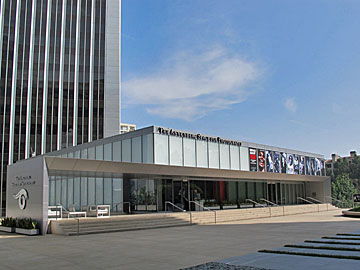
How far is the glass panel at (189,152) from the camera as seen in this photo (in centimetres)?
3069

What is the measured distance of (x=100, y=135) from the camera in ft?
184

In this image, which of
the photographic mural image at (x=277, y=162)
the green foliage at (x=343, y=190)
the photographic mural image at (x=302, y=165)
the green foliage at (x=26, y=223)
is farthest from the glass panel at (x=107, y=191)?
the green foliage at (x=343, y=190)

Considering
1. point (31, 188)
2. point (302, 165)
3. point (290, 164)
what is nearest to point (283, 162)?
point (290, 164)

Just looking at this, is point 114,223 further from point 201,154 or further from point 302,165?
point 302,165

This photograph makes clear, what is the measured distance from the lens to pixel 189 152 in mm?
31000

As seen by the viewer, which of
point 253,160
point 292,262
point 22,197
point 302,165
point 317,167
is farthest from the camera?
point 317,167

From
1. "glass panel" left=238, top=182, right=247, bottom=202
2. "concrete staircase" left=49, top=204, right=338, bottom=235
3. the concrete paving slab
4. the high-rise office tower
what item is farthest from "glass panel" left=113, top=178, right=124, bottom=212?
the high-rise office tower

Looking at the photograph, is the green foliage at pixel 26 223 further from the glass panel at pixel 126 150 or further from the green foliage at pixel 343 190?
the green foliage at pixel 343 190

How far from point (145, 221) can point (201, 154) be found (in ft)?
35.1

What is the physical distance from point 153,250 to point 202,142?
770 inches

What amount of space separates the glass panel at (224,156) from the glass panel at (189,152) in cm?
354

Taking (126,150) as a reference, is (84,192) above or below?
below

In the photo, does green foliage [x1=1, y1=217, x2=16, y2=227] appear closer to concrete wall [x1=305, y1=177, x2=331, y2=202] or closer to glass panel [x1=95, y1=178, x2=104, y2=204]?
glass panel [x1=95, y1=178, x2=104, y2=204]

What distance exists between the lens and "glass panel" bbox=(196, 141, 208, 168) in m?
31.7
